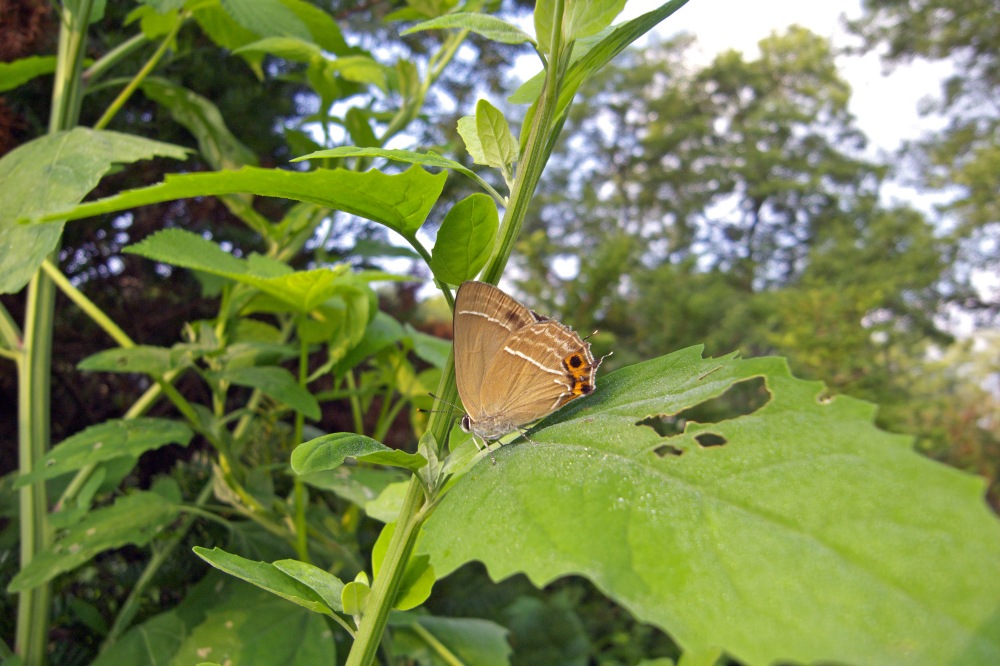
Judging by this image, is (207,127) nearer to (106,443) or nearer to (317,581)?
(106,443)

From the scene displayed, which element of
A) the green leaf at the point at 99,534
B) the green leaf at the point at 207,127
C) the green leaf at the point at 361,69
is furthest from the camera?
Answer: the green leaf at the point at 207,127

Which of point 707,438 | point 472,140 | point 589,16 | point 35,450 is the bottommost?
point 35,450

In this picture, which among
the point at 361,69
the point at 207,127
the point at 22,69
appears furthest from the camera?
the point at 207,127

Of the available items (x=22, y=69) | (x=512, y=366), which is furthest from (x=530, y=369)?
(x=22, y=69)

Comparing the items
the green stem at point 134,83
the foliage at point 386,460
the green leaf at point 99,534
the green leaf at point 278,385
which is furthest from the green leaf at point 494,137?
the green stem at point 134,83

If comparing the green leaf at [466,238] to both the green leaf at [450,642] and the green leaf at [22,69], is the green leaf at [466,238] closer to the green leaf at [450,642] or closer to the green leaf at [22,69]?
the green leaf at [450,642]

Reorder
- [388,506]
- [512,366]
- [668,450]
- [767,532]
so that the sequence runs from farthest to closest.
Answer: [512,366], [388,506], [668,450], [767,532]

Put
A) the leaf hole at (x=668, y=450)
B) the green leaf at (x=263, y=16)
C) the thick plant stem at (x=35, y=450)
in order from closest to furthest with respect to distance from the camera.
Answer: the leaf hole at (x=668, y=450)
the thick plant stem at (x=35, y=450)
the green leaf at (x=263, y=16)
